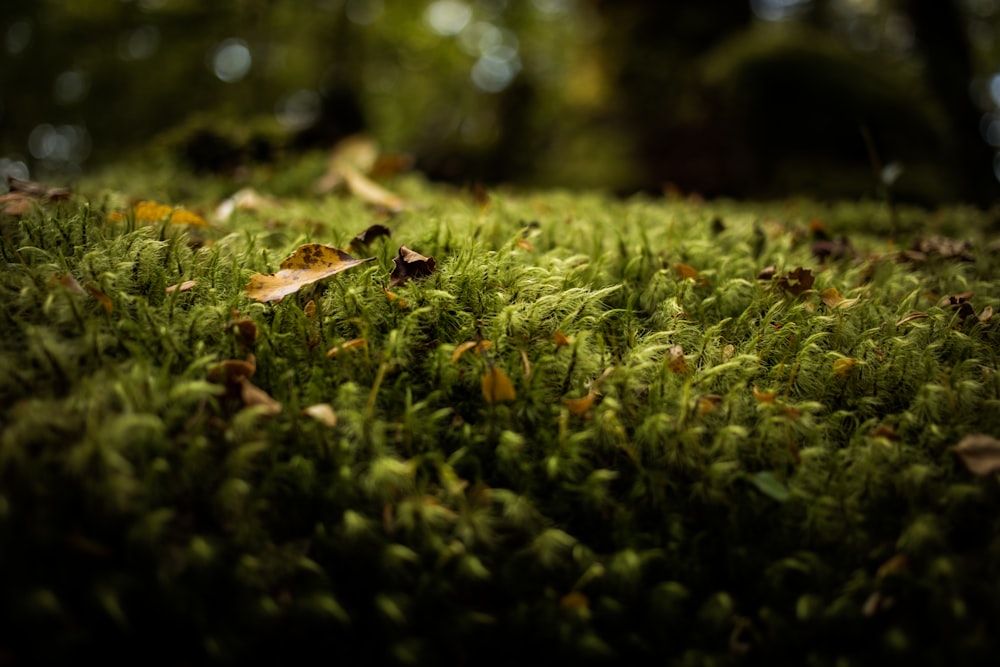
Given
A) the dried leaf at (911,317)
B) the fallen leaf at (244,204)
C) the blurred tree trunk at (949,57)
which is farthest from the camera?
the blurred tree trunk at (949,57)

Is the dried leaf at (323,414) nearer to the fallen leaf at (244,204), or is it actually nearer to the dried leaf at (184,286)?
the dried leaf at (184,286)

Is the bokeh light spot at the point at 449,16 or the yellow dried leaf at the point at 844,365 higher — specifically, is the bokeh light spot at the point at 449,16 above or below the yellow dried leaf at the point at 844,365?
above

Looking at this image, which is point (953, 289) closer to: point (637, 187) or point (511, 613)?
point (511, 613)

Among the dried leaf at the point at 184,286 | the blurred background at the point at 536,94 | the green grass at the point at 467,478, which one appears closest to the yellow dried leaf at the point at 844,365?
the green grass at the point at 467,478

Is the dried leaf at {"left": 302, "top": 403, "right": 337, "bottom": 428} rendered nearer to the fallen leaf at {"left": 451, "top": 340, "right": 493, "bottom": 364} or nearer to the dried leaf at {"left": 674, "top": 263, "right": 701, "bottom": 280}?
the fallen leaf at {"left": 451, "top": 340, "right": 493, "bottom": 364}

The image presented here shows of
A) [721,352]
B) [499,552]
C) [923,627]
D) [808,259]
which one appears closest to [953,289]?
[808,259]

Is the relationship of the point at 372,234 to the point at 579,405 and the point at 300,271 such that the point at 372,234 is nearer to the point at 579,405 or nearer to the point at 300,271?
the point at 300,271

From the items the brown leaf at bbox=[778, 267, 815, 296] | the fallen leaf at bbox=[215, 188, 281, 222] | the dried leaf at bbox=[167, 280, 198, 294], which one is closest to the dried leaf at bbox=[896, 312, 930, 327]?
the brown leaf at bbox=[778, 267, 815, 296]
